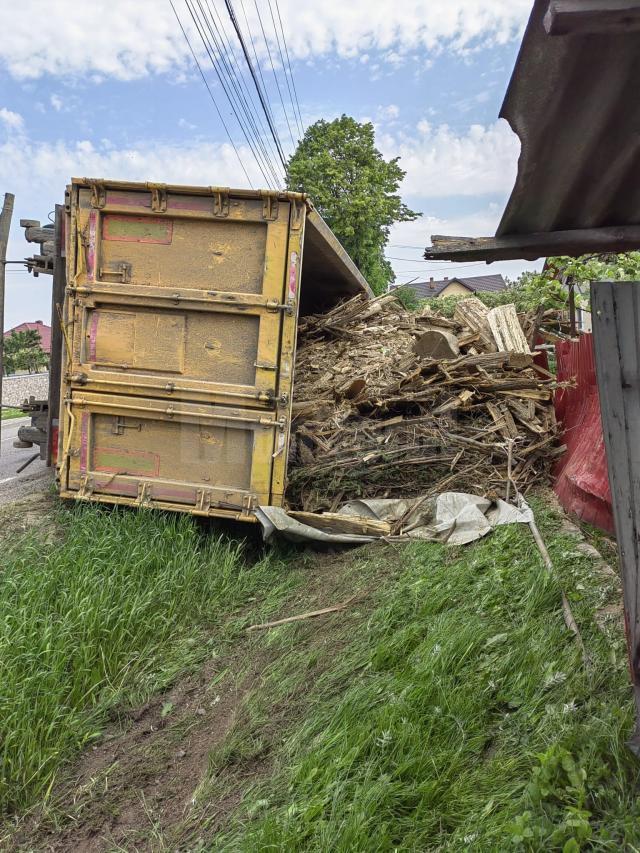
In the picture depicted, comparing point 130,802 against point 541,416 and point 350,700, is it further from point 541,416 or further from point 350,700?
point 541,416

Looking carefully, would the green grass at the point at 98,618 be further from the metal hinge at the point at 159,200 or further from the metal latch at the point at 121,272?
the metal hinge at the point at 159,200

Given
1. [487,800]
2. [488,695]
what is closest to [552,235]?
[488,695]

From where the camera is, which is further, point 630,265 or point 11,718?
point 630,265

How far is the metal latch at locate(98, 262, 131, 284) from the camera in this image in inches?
196

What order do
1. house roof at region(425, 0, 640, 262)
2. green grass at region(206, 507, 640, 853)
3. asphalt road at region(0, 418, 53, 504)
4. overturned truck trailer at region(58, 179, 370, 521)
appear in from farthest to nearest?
1. asphalt road at region(0, 418, 53, 504)
2. overturned truck trailer at region(58, 179, 370, 521)
3. green grass at region(206, 507, 640, 853)
4. house roof at region(425, 0, 640, 262)

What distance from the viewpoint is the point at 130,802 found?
2668 mm

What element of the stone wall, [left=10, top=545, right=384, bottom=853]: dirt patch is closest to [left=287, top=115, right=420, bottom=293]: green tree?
the stone wall

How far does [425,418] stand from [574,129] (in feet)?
13.5

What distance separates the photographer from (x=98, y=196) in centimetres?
494

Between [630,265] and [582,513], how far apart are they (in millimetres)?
4772

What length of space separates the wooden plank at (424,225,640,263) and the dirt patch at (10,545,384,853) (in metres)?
2.15

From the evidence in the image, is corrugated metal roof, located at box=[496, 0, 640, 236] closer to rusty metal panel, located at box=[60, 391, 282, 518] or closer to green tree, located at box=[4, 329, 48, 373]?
rusty metal panel, located at box=[60, 391, 282, 518]

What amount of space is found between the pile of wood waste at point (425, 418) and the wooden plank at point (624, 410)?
310 centimetres

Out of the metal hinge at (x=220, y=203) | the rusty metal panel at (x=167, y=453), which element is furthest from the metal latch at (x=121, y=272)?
A: the rusty metal panel at (x=167, y=453)
